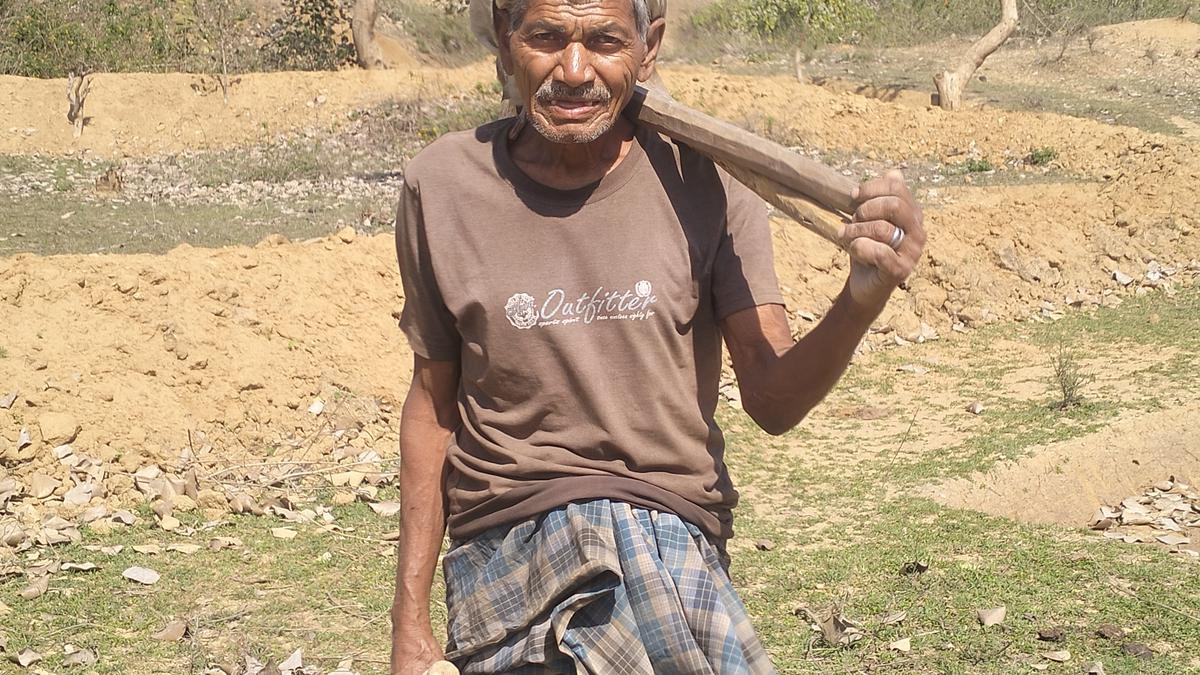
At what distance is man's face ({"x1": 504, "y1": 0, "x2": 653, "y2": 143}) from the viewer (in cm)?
192

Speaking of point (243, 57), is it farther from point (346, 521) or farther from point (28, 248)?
point (346, 521)

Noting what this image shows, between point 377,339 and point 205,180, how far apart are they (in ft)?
23.9

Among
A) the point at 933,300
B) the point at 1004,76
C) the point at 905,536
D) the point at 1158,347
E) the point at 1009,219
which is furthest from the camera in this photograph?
the point at 1004,76

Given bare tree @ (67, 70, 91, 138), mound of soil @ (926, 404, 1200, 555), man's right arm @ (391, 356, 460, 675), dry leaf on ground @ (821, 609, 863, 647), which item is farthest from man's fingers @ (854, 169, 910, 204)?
bare tree @ (67, 70, 91, 138)

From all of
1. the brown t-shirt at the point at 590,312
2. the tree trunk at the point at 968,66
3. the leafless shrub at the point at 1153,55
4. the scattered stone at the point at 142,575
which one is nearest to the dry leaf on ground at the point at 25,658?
the scattered stone at the point at 142,575

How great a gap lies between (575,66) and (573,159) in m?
0.14

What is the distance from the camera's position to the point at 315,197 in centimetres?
1233

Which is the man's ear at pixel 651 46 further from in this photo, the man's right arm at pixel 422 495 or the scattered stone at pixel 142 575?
the scattered stone at pixel 142 575

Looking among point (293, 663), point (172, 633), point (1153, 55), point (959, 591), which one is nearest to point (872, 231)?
point (293, 663)

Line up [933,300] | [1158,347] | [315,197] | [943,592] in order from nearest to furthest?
[943,592] → [1158,347] → [933,300] → [315,197]

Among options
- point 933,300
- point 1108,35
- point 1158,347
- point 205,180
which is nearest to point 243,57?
point 205,180

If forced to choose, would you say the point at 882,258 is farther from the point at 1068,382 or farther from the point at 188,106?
the point at 188,106

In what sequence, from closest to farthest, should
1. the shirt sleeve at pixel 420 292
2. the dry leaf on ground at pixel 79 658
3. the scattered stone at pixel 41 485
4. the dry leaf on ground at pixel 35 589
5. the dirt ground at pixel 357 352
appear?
the shirt sleeve at pixel 420 292 < the dry leaf on ground at pixel 79 658 < the dry leaf on ground at pixel 35 589 < the scattered stone at pixel 41 485 < the dirt ground at pixel 357 352

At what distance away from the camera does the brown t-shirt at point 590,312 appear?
1869mm
